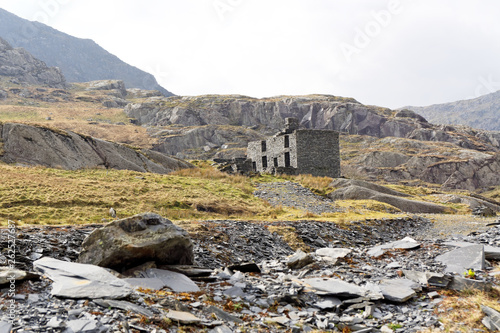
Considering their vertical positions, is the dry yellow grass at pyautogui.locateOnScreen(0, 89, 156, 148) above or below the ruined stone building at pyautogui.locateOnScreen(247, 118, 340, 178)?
above

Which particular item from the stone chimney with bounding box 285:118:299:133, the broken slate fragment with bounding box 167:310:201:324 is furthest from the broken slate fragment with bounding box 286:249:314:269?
the stone chimney with bounding box 285:118:299:133

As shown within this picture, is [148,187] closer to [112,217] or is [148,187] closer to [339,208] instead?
[112,217]

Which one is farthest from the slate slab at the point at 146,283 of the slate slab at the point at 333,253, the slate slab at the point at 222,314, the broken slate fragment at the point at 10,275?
the slate slab at the point at 333,253

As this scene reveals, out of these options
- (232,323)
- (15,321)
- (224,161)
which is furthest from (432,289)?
(224,161)

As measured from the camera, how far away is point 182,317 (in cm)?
617

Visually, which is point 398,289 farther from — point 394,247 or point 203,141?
point 203,141

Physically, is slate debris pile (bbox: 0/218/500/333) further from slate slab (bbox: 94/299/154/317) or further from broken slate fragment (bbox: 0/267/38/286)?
broken slate fragment (bbox: 0/267/38/286)

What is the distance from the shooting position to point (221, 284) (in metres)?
8.80

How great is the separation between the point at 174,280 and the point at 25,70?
603 feet

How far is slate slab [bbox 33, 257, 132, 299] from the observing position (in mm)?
6594

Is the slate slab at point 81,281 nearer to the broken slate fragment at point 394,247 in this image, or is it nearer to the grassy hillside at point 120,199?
the grassy hillside at point 120,199

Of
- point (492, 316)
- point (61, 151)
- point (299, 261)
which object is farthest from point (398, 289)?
point (61, 151)

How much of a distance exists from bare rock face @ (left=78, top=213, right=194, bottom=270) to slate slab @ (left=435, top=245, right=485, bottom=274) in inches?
300

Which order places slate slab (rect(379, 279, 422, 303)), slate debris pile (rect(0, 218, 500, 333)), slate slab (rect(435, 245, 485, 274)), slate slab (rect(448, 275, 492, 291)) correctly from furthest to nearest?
slate slab (rect(435, 245, 485, 274))
slate slab (rect(448, 275, 492, 291))
slate slab (rect(379, 279, 422, 303))
slate debris pile (rect(0, 218, 500, 333))
